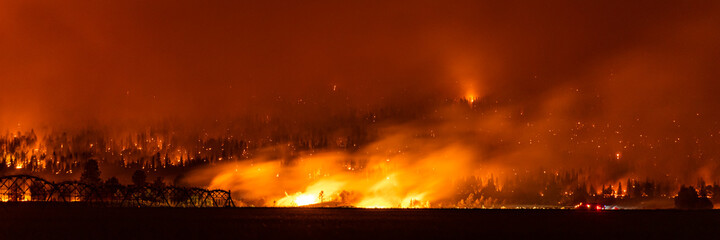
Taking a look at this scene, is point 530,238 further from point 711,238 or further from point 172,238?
point 172,238

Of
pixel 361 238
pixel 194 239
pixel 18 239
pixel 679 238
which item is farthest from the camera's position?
pixel 679 238

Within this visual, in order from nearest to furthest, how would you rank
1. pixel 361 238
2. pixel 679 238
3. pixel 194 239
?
pixel 194 239, pixel 361 238, pixel 679 238

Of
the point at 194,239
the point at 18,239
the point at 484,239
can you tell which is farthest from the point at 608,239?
the point at 18,239

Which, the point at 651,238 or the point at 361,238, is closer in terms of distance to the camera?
the point at 361,238

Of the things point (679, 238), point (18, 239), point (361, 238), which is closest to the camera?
point (18, 239)

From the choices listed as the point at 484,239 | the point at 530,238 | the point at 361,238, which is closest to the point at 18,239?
the point at 361,238

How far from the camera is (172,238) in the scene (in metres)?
124

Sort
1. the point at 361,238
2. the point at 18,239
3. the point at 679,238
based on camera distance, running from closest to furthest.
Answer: the point at 18,239 → the point at 361,238 → the point at 679,238

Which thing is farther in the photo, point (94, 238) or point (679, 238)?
point (679, 238)

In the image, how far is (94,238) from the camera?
121 meters

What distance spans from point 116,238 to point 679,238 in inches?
3644

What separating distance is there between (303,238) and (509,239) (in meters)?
33.3

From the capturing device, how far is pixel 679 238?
475 ft

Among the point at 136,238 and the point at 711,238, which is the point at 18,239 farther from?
the point at 711,238
